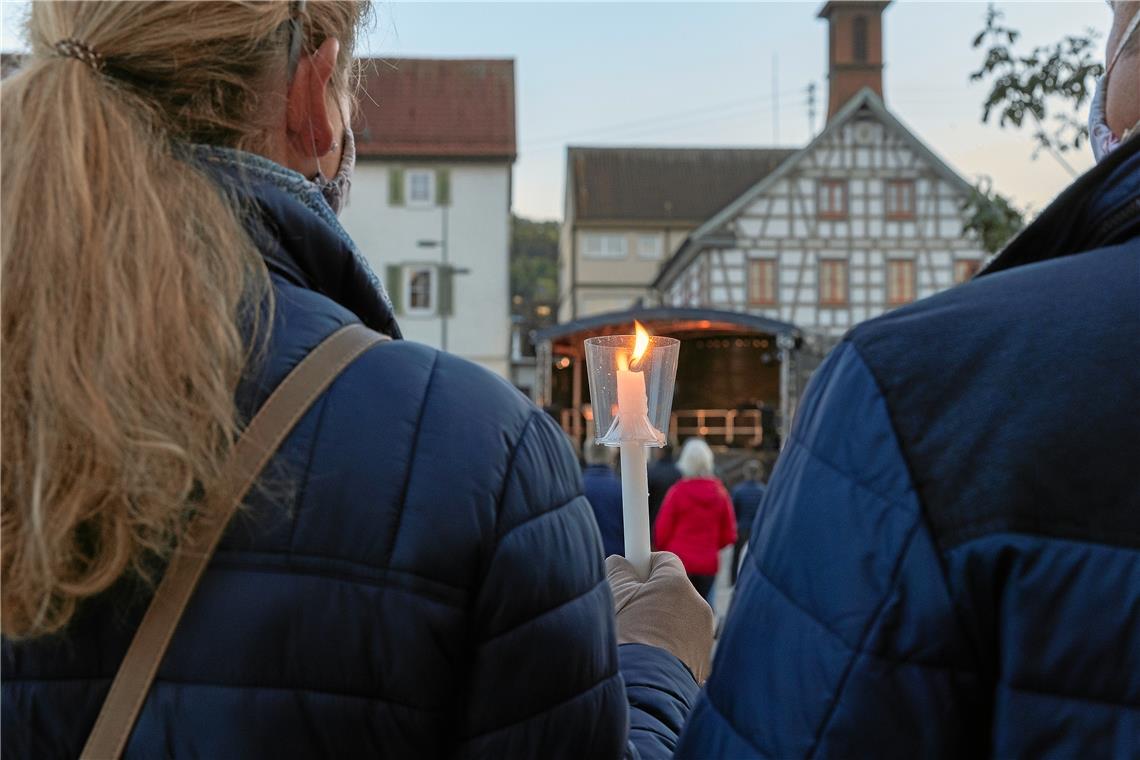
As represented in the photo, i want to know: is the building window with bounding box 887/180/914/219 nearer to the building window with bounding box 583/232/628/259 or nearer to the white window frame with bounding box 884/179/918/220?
the white window frame with bounding box 884/179/918/220

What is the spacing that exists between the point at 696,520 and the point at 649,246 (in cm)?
4140

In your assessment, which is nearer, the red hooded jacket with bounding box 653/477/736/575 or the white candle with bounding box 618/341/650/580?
the white candle with bounding box 618/341/650/580

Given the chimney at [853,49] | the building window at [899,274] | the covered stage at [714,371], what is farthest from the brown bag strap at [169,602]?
the chimney at [853,49]

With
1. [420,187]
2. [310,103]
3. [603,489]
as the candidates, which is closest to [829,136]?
[420,187]

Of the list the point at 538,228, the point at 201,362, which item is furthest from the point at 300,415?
the point at 538,228

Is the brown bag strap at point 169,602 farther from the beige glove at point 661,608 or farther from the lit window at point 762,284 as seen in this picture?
the lit window at point 762,284

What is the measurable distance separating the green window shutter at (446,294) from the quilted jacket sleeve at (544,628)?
30.0 meters

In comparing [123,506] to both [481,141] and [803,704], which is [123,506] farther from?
[481,141]

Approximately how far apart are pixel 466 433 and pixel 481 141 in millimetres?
32759

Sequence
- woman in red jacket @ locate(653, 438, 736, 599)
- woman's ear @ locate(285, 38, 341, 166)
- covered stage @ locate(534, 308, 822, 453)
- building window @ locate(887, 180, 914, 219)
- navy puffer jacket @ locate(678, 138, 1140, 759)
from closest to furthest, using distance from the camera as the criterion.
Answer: navy puffer jacket @ locate(678, 138, 1140, 759) < woman's ear @ locate(285, 38, 341, 166) < woman in red jacket @ locate(653, 438, 736, 599) < covered stage @ locate(534, 308, 822, 453) < building window @ locate(887, 180, 914, 219)

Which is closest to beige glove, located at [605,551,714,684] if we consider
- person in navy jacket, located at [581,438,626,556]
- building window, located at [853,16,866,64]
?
person in navy jacket, located at [581,438,626,556]

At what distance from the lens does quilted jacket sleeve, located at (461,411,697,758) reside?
52.0 inches

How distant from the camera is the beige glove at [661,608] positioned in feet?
5.58

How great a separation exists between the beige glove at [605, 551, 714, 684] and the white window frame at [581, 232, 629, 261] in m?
47.9
